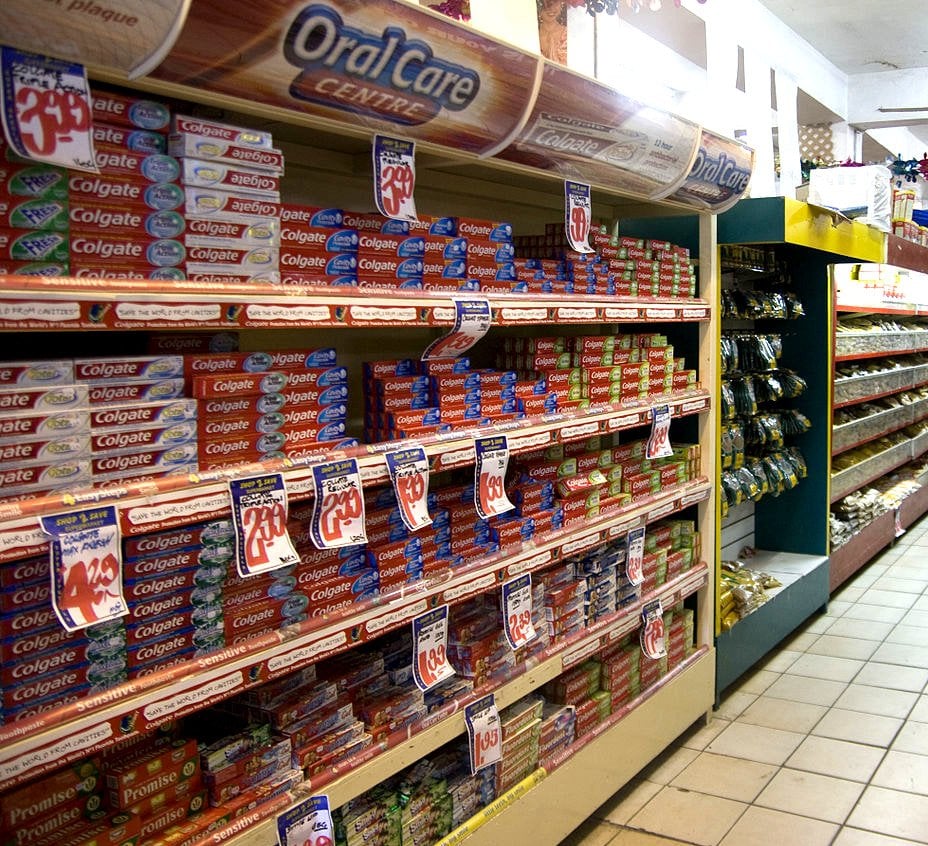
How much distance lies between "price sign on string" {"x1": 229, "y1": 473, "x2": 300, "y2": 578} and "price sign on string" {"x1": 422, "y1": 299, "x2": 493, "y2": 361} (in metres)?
0.75

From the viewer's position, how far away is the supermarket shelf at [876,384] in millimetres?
6583

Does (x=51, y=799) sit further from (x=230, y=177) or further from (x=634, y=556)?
(x=634, y=556)

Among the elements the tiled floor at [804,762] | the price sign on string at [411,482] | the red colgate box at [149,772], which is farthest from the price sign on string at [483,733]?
the red colgate box at [149,772]

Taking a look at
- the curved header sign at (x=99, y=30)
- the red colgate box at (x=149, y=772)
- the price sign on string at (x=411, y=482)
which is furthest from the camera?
the price sign on string at (x=411, y=482)

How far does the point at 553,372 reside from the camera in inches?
124

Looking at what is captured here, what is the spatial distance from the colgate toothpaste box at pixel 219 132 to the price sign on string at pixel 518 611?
1474 millimetres

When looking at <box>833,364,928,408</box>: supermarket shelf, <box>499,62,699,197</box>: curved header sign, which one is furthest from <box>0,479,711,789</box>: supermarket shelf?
<box>833,364,928,408</box>: supermarket shelf

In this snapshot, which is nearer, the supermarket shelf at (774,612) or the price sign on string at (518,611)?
the price sign on string at (518,611)

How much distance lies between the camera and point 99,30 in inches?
61.9

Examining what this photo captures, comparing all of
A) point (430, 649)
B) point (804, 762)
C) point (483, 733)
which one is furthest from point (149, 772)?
point (804, 762)

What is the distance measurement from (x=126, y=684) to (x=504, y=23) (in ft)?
6.77

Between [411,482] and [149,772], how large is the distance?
0.89 metres

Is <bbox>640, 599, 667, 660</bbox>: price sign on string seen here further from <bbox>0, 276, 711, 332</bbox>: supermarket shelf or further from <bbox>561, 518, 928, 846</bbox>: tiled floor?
<bbox>0, 276, 711, 332</bbox>: supermarket shelf

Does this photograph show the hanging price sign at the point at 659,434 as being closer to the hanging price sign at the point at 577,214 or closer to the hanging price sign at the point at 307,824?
the hanging price sign at the point at 577,214
